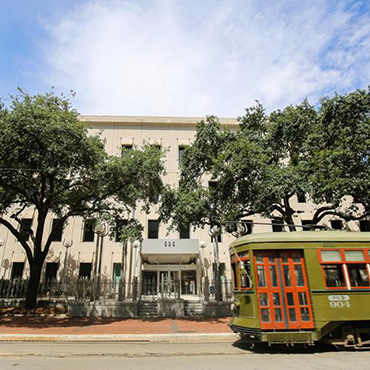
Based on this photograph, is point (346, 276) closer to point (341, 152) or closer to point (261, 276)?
point (261, 276)

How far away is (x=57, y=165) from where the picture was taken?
13500 millimetres

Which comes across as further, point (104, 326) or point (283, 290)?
point (104, 326)

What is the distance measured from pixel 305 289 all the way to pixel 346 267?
145 centimetres

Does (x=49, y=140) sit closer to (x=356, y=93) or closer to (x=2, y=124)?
(x=2, y=124)

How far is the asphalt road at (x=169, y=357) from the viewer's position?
6.62m

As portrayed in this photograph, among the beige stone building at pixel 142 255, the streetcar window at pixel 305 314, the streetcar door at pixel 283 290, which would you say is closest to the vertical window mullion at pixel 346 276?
the streetcar door at pixel 283 290

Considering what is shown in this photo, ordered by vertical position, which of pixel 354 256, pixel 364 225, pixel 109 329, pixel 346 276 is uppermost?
pixel 364 225

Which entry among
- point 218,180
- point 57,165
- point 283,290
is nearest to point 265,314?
point 283,290

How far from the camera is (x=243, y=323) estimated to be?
8.27 m

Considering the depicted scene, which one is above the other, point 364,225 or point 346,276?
point 364,225

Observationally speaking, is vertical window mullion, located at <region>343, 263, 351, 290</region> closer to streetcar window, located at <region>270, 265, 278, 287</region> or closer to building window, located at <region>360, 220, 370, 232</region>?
streetcar window, located at <region>270, 265, 278, 287</region>

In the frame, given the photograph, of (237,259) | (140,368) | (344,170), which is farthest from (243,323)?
(344,170)

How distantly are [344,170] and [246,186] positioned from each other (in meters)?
4.66

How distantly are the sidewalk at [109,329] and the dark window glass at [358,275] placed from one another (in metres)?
4.84
